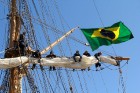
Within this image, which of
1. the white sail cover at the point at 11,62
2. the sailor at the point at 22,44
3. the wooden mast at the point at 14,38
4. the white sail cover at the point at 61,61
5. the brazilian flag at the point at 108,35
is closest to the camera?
the white sail cover at the point at 11,62

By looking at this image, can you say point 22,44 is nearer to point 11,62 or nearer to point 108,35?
point 11,62

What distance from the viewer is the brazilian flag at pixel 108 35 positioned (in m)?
22.6

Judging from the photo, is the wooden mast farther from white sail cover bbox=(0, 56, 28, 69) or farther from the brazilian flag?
the brazilian flag

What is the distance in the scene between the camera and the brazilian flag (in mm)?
22641

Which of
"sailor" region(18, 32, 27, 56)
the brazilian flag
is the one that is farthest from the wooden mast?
the brazilian flag

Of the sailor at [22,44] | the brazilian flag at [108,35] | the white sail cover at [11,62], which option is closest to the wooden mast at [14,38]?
the white sail cover at [11,62]

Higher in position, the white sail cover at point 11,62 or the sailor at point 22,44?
the sailor at point 22,44

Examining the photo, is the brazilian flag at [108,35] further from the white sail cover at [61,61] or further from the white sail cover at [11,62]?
the white sail cover at [11,62]

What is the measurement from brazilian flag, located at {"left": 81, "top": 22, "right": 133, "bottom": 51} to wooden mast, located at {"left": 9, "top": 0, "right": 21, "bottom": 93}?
3.64 meters

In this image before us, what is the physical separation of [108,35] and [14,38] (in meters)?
4.75

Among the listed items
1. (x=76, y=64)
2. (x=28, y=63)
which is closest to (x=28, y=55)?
(x=28, y=63)

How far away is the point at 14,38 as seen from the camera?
2416 cm

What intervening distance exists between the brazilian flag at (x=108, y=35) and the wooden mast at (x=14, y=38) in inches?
143

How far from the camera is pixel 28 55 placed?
23.2m
